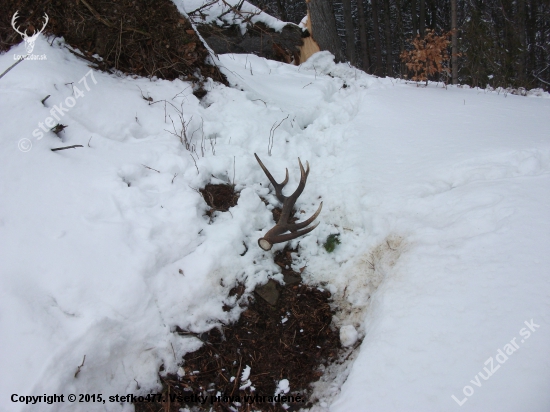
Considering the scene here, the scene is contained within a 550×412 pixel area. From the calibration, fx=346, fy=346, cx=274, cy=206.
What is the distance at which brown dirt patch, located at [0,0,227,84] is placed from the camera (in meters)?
3.93

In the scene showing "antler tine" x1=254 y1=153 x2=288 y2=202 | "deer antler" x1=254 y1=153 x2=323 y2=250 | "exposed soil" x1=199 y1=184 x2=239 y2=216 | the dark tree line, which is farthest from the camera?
the dark tree line

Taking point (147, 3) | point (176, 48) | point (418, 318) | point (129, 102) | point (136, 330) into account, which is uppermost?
point (147, 3)

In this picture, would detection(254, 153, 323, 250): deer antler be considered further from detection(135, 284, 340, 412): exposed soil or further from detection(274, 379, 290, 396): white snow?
detection(274, 379, 290, 396): white snow

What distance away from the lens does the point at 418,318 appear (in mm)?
2258

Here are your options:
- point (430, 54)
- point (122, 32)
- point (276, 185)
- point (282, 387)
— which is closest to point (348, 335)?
point (282, 387)

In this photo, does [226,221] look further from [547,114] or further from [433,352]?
[547,114]

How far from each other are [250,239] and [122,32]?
3.07 meters

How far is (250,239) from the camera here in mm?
3172

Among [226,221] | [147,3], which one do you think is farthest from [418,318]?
[147,3]

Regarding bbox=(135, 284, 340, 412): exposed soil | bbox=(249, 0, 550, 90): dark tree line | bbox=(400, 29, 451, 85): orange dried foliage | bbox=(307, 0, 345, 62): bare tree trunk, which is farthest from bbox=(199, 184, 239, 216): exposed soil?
bbox=(249, 0, 550, 90): dark tree line

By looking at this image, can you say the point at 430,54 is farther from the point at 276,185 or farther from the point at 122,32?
the point at 122,32

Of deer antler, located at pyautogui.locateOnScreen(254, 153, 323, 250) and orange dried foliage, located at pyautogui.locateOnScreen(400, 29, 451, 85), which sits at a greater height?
orange dried foliage, located at pyautogui.locateOnScreen(400, 29, 451, 85)

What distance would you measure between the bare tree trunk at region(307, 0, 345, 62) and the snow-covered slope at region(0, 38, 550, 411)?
3.74 m

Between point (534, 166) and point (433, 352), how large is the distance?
2027 mm
